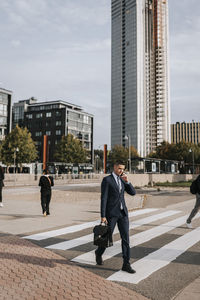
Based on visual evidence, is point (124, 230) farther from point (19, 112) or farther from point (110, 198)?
point (19, 112)

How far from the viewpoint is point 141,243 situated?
681 cm

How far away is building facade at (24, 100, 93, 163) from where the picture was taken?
317 feet

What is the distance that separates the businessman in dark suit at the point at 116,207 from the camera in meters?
4.84

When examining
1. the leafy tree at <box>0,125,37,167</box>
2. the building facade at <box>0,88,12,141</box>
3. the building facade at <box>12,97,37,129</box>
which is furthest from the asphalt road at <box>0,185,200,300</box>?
the building facade at <box>12,97,37,129</box>

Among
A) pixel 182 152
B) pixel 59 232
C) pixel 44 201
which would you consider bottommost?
pixel 59 232

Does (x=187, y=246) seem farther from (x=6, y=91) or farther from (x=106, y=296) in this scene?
(x=6, y=91)

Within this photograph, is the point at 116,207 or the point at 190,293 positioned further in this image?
the point at 116,207

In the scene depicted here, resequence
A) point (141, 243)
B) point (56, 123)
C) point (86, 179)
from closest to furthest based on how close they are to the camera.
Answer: point (141, 243) → point (86, 179) → point (56, 123)

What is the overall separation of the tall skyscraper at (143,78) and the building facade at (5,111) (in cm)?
8816

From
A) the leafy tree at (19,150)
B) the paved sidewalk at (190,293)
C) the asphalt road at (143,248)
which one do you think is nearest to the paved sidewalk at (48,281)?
the asphalt road at (143,248)

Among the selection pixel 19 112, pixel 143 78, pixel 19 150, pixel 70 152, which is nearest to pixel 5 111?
pixel 70 152

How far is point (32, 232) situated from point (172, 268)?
427 cm

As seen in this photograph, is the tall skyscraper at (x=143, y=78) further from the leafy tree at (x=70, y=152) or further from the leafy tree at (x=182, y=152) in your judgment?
the leafy tree at (x=70, y=152)

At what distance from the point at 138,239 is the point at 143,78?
525ft
